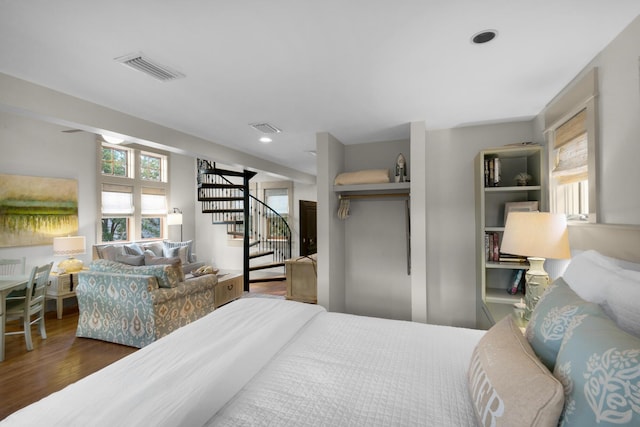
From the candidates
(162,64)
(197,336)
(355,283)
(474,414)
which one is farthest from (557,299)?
(355,283)

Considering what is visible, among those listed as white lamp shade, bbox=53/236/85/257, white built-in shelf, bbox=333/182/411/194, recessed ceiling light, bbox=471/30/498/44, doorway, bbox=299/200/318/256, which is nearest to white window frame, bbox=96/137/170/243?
white lamp shade, bbox=53/236/85/257

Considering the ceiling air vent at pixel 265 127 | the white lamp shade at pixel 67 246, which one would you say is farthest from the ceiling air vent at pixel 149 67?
the white lamp shade at pixel 67 246

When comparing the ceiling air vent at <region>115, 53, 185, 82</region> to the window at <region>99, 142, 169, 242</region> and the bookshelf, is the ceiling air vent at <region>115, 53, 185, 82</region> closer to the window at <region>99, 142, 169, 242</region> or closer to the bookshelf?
the bookshelf

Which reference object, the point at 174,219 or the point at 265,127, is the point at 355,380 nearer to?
the point at 265,127

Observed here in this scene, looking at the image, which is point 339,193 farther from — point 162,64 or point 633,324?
point 633,324

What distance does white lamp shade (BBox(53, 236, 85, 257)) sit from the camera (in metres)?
4.21

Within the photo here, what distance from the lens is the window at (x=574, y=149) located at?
1739 millimetres

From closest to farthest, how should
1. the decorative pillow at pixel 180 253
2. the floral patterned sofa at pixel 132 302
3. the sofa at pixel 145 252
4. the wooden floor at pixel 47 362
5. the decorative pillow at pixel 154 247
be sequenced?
the wooden floor at pixel 47 362 → the floral patterned sofa at pixel 132 302 → the sofa at pixel 145 252 → the decorative pillow at pixel 154 247 → the decorative pillow at pixel 180 253

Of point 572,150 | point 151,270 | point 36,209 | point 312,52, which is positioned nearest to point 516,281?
point 572,150

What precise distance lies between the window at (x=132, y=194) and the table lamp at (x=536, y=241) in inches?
247

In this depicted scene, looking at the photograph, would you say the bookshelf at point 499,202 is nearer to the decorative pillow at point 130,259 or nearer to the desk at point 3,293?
the desk at point 3,293

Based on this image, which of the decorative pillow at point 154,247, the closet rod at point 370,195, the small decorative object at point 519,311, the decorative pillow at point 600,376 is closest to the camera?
the decorative pillow at point 600,376

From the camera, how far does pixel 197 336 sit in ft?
5.10

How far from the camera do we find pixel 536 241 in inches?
74.0
